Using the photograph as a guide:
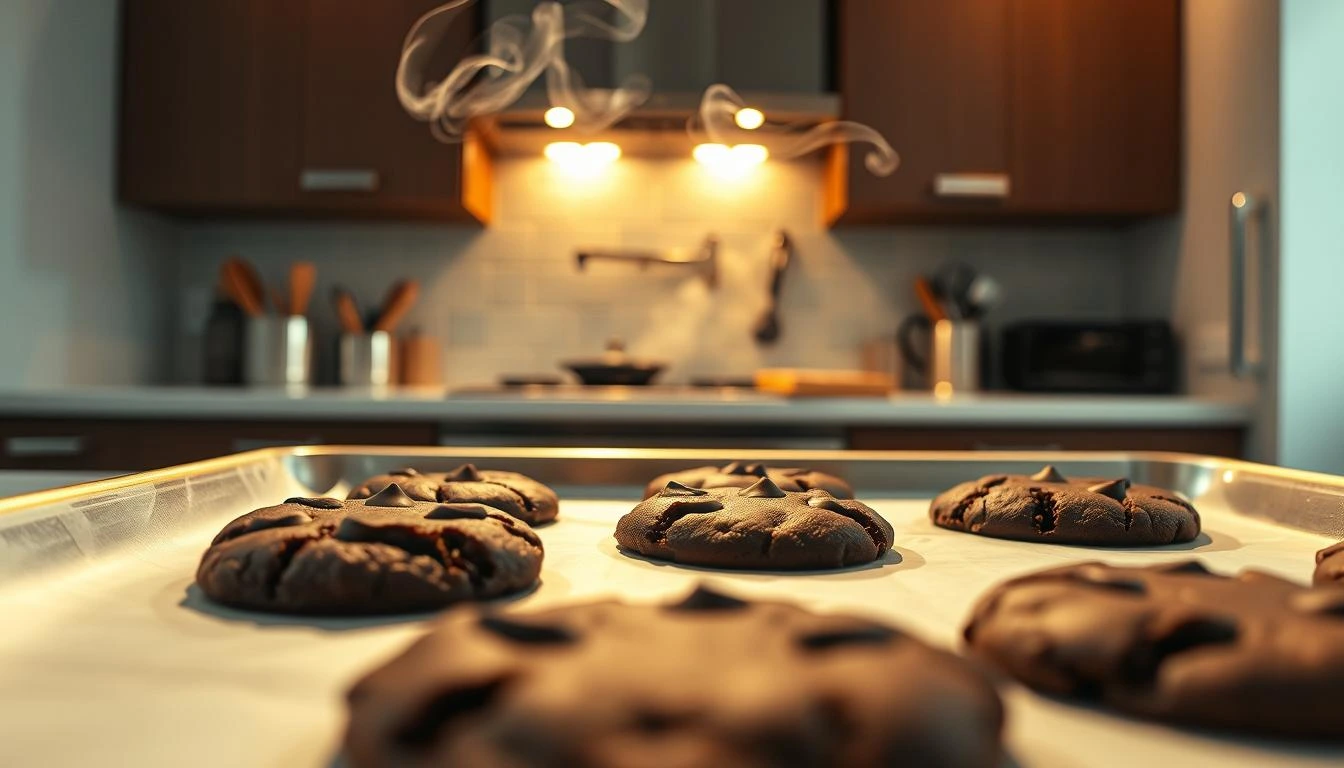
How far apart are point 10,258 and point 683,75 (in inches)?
62.7

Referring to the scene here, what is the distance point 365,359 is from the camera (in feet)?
8.71

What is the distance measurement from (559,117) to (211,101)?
882mm

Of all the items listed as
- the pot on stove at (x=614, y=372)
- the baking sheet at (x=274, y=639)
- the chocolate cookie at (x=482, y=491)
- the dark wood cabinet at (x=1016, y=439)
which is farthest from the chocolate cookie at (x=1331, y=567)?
the pot on stove at (x=614, y=372)

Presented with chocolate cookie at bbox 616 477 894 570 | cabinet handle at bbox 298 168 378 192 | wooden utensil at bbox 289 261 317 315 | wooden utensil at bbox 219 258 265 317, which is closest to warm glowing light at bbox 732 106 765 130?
cabinet handle at bbox 298 168 378 192

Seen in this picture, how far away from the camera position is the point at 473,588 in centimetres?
69

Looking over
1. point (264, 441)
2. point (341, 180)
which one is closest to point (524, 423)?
point (264, 441)

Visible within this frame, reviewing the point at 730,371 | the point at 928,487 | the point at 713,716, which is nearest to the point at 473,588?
the point at 713,716

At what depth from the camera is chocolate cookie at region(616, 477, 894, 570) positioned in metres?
0.82

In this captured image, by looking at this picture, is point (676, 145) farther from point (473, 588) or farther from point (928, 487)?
point (473, 588)

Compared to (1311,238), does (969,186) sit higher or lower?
higher

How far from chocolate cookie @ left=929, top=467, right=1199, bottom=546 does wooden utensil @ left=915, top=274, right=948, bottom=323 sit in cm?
176

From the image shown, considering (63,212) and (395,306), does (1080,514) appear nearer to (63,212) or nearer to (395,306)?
(395,306)

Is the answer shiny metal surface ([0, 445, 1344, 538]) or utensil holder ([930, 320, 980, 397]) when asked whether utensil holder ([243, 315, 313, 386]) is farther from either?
utensil holder ([930, 320, 980, 397])

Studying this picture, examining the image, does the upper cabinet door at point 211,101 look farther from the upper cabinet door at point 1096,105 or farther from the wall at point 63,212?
the upper cabinet door at point 1096,105
